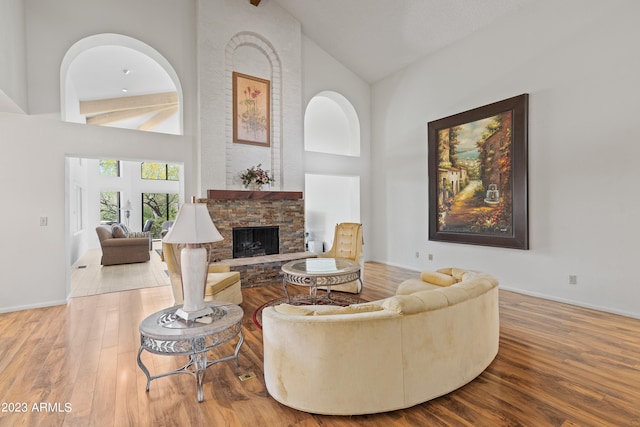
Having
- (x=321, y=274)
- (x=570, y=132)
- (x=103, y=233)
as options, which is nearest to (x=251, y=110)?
(x=321, y=274)

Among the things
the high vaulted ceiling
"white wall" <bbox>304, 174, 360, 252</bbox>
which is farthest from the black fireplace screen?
the high vaulted ceiling

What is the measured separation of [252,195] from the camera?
230 inches

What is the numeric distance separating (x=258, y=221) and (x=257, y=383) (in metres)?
3.90

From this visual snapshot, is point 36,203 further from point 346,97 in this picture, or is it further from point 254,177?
point 346,97

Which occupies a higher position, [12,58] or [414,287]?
[12,58]

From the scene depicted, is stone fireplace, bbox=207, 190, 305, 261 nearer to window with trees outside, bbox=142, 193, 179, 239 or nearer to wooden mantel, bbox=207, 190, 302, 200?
wooden mantel, bbox=207, 190, 302, 200

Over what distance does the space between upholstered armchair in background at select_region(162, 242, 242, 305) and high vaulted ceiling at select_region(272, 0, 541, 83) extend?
505 cm

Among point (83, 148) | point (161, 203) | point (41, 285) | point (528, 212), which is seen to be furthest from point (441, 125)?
point (161, 203)

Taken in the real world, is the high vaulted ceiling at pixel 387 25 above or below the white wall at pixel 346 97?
above

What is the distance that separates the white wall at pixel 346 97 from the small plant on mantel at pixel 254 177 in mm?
1116

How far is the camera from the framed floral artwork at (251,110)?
589cm

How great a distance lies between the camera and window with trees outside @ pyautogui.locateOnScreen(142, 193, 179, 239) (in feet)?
42.2

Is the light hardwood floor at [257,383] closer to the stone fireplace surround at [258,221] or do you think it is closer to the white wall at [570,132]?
the white wall at [570,132]

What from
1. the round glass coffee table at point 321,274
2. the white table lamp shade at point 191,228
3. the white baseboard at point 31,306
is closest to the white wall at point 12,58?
the white baseboard at point 31,306
